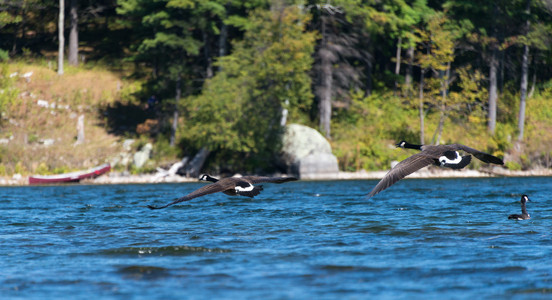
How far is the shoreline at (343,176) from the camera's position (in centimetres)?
4141

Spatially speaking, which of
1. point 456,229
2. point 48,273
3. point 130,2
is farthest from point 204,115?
point 48,273

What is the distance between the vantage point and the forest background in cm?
4344

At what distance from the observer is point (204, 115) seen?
42438 millimetres

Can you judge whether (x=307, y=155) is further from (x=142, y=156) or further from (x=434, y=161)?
(x=434, y=161)

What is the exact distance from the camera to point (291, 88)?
145ft

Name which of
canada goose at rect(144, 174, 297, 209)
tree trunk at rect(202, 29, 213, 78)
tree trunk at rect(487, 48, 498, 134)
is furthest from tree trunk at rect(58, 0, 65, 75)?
canada goose at rect(144, 174, 297, 209)

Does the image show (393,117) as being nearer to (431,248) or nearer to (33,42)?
(33,42)

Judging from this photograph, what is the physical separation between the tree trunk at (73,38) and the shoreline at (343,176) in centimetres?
1515

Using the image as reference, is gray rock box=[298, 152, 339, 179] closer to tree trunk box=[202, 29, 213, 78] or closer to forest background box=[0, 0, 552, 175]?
forest background box=[0, 0, 552, 175]

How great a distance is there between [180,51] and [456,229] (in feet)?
106

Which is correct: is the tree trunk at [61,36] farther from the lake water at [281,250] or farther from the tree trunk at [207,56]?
the lake water at [281,250]

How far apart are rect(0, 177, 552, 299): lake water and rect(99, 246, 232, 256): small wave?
0.07ft

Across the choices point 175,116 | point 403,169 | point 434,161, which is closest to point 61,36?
point 175,116

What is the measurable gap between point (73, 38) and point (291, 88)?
758 inches
